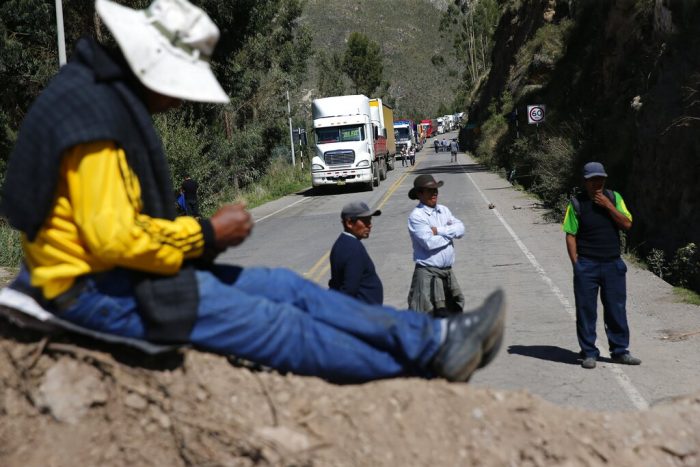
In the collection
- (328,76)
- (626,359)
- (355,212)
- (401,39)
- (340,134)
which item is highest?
(355,212)

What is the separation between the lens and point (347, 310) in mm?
3279

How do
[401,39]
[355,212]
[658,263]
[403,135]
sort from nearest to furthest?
[355,212], [658,263], [403,135], [401,39]

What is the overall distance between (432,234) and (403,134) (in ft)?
205

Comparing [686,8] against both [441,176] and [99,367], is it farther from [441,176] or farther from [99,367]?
[441,176]

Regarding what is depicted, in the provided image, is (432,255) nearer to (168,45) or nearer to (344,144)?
(168,45)

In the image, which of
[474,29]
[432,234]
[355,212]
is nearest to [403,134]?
[474,29]

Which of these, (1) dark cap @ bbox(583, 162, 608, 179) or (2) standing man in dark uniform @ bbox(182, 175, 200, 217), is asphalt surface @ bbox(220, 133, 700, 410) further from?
(1) dark cap @ bbox(583, 162, 608, 179)

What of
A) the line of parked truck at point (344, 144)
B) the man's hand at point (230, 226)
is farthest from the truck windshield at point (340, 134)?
the man's hand at point (230, 226)

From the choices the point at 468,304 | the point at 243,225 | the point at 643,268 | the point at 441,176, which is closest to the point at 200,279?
the point at 243,225

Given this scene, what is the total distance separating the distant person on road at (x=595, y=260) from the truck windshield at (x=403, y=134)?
60205 millimetres

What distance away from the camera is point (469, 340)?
323 centimetres

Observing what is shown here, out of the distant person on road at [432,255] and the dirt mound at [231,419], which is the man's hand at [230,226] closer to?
the dirt mound at [231,419]

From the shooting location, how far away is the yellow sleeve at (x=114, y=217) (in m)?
2.75

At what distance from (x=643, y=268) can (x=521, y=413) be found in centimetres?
1180
